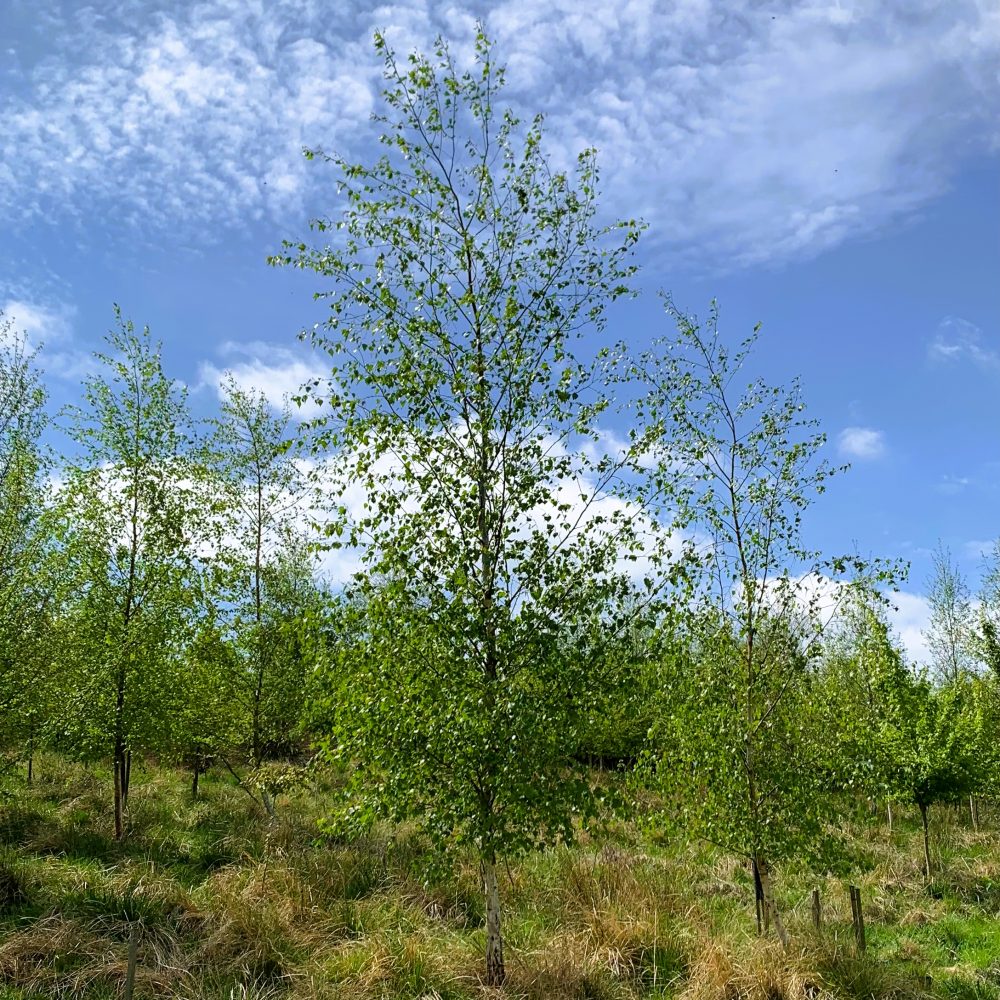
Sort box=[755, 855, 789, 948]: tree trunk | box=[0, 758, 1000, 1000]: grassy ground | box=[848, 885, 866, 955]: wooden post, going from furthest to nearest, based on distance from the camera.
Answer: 1. box=[848, 885, 866, 955]: wooden post
2. box=[755, 855, 789, 948]: tree trunk
3. box=[0, 758, 1000, 1000]: grassy ground

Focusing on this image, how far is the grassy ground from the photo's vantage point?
7.32m

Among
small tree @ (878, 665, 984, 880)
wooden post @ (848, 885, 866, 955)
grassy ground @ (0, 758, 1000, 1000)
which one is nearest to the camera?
grassy ground @ (0, 758, 1000, 1000)

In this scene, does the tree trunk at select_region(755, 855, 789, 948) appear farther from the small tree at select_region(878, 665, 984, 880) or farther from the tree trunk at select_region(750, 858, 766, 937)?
the small tree at select_region(878, 665, 984, 880)

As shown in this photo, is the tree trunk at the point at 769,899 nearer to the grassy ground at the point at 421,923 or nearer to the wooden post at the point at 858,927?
the grassy ground at the point at 421,923

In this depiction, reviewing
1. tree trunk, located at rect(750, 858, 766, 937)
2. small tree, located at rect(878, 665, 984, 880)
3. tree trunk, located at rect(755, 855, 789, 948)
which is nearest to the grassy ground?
tree trunk, located at rect(755, 855, 789, 948)

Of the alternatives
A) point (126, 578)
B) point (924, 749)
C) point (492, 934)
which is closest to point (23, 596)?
point (126, 578)

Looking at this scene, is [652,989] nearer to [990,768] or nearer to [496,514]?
[496,514]

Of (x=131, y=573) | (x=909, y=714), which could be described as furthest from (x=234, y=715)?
(x=909, y=714)

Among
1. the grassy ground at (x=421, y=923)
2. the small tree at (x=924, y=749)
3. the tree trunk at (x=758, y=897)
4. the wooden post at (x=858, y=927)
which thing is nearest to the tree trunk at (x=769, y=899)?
the tree trunk at (x=758, y=897)

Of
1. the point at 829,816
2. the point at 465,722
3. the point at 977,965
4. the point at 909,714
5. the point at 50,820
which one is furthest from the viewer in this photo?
the point at 909,714

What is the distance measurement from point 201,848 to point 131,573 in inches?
191

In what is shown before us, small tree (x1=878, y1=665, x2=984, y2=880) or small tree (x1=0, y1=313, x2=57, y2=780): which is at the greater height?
small tree (x1=0, y1=313, x2=57, y2=780)

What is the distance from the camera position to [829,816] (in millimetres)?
8398

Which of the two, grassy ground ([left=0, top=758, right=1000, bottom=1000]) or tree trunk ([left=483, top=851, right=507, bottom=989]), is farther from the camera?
grassy ground ([left=0, top=758, right=1000, bottom=1000])
